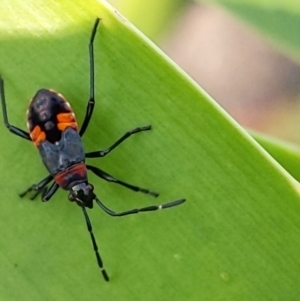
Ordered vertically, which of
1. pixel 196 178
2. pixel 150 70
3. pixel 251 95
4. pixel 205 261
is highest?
pixel 150 70

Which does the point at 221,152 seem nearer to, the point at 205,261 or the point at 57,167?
the point at 205,261

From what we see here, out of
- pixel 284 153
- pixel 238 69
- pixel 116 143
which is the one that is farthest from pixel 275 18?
pixel 238 69

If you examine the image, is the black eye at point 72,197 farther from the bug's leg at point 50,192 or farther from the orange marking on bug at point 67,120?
the orange marking on bug at point 67,120

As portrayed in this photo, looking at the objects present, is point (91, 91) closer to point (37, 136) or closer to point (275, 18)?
point (37, 136)

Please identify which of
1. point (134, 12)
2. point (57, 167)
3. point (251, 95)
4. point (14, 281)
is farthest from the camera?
point (251, 95)

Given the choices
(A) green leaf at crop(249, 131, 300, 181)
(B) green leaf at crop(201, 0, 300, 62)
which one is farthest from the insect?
(B) green leaf at crop(201, 0, 300, 62)

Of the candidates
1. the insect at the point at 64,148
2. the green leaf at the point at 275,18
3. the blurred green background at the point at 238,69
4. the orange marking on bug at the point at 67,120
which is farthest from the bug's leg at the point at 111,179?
the blurred green background at the point at 238,69

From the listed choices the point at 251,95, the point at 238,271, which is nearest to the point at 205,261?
the point at 238,271
